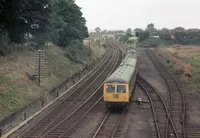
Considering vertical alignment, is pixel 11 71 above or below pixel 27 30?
below

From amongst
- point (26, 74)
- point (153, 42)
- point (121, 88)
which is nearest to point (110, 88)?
point (121, 88)

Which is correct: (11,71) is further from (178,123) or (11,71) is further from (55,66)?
(178,123)

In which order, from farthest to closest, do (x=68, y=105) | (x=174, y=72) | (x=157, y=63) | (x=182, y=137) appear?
(x=157, y=63)
(x=174, y=72)
(x=68, y=105)
(x=182, y=137)

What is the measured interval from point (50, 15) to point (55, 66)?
25.1 ft

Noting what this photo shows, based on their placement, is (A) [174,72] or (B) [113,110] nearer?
(B) [113,110]

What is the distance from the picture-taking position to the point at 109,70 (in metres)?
54.0

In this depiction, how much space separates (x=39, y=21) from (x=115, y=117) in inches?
896

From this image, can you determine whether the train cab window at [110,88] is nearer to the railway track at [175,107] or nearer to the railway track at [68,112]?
the railway track at [68,112]

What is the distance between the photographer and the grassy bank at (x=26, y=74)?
28.6m

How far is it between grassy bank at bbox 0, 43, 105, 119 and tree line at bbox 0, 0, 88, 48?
261 cm

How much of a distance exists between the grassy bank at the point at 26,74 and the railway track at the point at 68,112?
9.57 feet

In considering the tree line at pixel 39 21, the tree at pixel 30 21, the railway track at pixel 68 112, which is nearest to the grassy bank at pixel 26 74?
the tree line at pixel 39 21

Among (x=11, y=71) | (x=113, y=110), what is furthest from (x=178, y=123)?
(x=11, y=71)

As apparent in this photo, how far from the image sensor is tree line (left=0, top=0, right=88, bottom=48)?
3588cm
